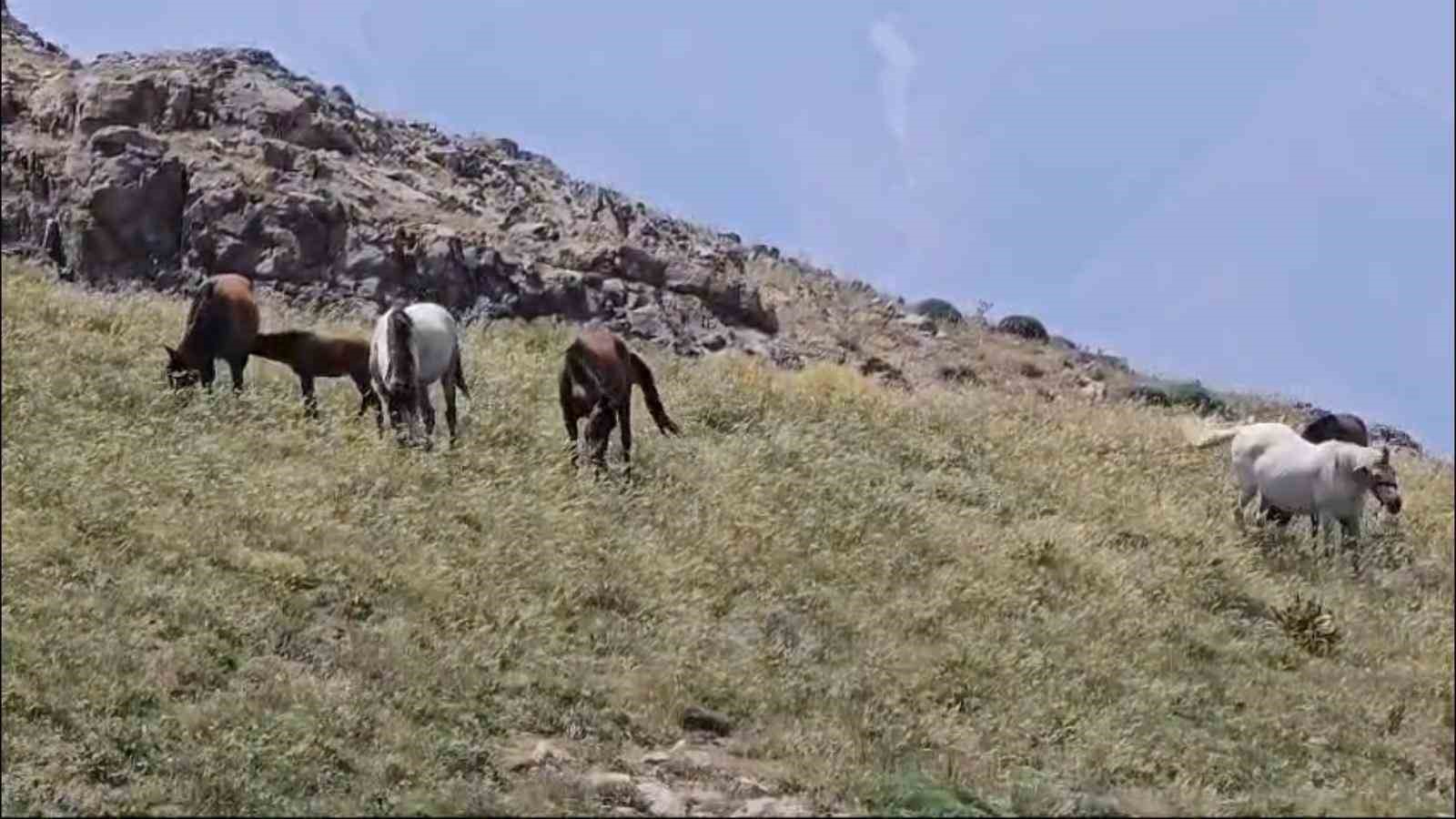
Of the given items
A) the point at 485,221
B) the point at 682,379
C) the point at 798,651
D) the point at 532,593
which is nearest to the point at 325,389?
the point at 682,379

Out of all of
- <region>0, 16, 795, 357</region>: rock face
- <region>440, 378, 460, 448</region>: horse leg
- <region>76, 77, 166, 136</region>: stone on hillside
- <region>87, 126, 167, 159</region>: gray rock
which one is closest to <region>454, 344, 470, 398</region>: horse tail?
<region>440, 378, 460, 448</region>: horse leg

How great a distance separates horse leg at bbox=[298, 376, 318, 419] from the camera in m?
14.2

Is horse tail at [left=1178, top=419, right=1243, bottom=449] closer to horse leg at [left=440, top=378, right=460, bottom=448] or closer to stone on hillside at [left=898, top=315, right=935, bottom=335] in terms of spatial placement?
horse leg at [left=440, top=378, right=460, bottom=448]

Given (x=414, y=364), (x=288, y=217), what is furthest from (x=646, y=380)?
(x=288, y=217)

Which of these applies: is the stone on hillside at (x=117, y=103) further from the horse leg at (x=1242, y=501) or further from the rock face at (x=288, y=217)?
the horse leg at (x=1242, y=501)

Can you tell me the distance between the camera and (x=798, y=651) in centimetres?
1019

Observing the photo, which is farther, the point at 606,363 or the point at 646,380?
the point at 646,380

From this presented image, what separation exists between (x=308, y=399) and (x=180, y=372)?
1031 mm

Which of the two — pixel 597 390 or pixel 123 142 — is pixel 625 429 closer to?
pixel 597 390

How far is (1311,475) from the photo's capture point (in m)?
13.6

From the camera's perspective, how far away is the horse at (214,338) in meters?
14.6

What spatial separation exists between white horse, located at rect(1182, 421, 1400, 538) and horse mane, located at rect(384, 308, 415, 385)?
21.4 ft

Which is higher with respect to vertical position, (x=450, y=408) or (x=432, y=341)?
(x=432, y=341)

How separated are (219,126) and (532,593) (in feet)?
54.2
